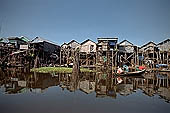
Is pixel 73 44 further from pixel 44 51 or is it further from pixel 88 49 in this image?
pixel 44 51

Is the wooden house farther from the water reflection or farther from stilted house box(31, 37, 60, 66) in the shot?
the water reflection

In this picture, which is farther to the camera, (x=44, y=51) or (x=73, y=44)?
(x=73, y=44)

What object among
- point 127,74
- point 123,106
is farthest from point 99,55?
point 123,106

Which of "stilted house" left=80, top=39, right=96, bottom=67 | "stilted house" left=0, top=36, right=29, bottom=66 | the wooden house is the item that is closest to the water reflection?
"stilted house" left=0, top=36, right=29, bottom=66

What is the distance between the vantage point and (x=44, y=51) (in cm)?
3141

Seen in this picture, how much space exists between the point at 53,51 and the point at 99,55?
1302cm

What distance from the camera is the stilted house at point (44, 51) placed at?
2947 cm

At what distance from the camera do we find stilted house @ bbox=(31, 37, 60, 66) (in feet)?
96.7

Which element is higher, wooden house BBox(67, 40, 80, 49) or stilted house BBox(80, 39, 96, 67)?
wooden house BBox(67, 40, 80, 49)

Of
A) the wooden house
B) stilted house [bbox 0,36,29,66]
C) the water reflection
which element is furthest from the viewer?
the wooden house

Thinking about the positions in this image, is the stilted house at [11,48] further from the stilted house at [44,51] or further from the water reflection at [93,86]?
the water reflection at [93,86]

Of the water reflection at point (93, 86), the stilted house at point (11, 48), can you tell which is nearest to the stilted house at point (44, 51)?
the stilted house at point (11, 48)

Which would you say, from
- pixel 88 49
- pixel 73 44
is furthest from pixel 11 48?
pixel 88 49

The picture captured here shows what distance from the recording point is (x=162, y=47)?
32812 millimetres
